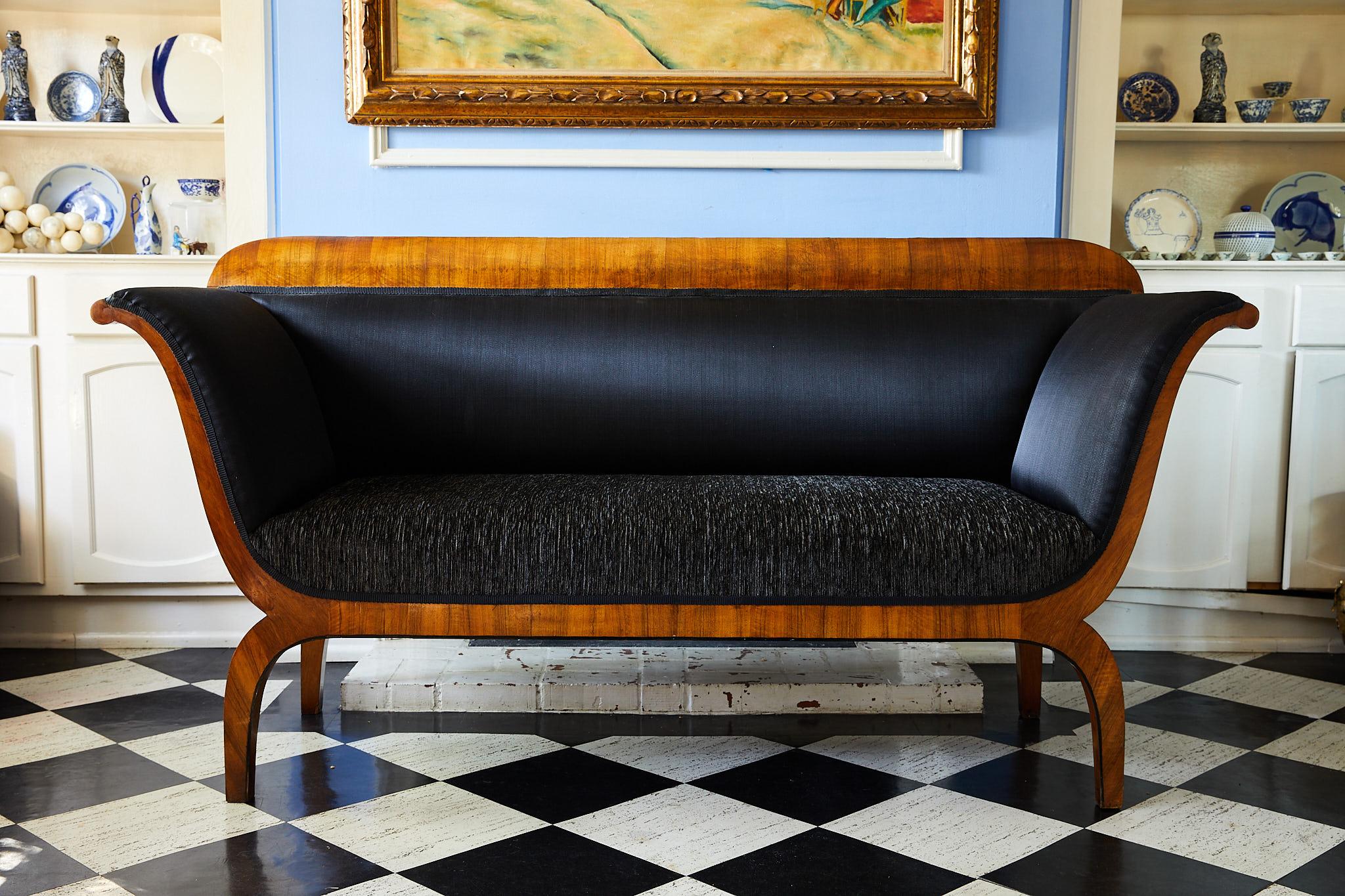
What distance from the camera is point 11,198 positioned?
2488 mm

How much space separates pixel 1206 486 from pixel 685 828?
1546 mm

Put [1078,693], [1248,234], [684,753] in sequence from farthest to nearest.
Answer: [1248,234] → [1078,693] → [684,753]

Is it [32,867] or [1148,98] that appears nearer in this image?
[32,867]

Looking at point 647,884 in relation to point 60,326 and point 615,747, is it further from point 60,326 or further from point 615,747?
point 60,326

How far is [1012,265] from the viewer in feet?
6.97

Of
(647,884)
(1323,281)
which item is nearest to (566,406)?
(647,884)

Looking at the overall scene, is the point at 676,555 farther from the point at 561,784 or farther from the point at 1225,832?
the point at 1225,832

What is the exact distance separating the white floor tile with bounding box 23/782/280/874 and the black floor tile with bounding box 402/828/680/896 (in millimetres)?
302

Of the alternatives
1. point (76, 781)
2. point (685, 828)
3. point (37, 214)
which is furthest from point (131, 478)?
point (685, 828)

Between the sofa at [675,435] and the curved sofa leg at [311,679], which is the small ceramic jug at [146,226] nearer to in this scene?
the sofa at [675,435]

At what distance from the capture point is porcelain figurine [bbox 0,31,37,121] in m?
2.62

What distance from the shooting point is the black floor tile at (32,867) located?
4.28 feet

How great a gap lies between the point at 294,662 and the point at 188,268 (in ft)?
2.88

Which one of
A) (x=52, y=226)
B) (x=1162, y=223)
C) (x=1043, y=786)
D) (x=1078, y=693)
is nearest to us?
(x=1043, y=786)
